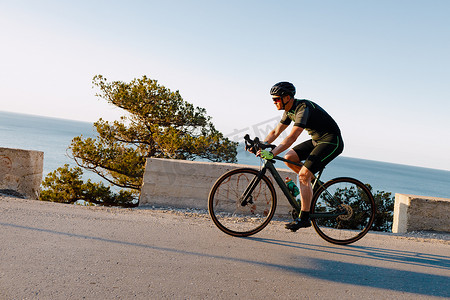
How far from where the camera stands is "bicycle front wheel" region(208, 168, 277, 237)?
4650 millimetres

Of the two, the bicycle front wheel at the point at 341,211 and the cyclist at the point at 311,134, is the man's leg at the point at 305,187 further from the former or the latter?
the bicycle front wheel at the point at 341,211

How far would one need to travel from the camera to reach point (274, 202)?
476cm

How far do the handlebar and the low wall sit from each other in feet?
7.52

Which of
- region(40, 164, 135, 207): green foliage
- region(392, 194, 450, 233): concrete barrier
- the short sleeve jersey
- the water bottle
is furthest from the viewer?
region(40, 164, 135, 207): green foliage

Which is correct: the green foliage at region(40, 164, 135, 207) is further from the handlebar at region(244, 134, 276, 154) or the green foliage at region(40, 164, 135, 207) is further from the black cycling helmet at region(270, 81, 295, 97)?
the black cycling helmet at region(270, 81, 295, 97)

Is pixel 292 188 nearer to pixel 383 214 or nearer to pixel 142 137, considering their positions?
pixel 383 214

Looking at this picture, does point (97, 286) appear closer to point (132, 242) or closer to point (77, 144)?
point (132, 242)

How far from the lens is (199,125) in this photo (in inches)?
808

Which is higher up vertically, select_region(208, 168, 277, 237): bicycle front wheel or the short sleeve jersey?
the short sleeve jersey

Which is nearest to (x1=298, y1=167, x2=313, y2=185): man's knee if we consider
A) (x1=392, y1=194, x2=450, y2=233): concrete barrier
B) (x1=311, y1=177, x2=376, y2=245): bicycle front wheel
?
(x1=311, y1=177, x2=376, y2=245): bicycle front wheel

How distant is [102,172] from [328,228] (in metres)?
15.5

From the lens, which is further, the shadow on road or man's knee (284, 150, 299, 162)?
man's knee (284, 150, 299, 162)

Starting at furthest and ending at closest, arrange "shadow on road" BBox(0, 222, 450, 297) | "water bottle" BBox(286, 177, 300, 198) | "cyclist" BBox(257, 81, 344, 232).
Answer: "water bottle" BBox(286, 177, 300, 198) < "cyclist" BBox(257, 81, 344, 232) < "shadow on road" BBox(0, 222, 450, 297)

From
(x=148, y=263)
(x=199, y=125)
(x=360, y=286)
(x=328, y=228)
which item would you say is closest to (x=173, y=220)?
(x=148, y=263)
